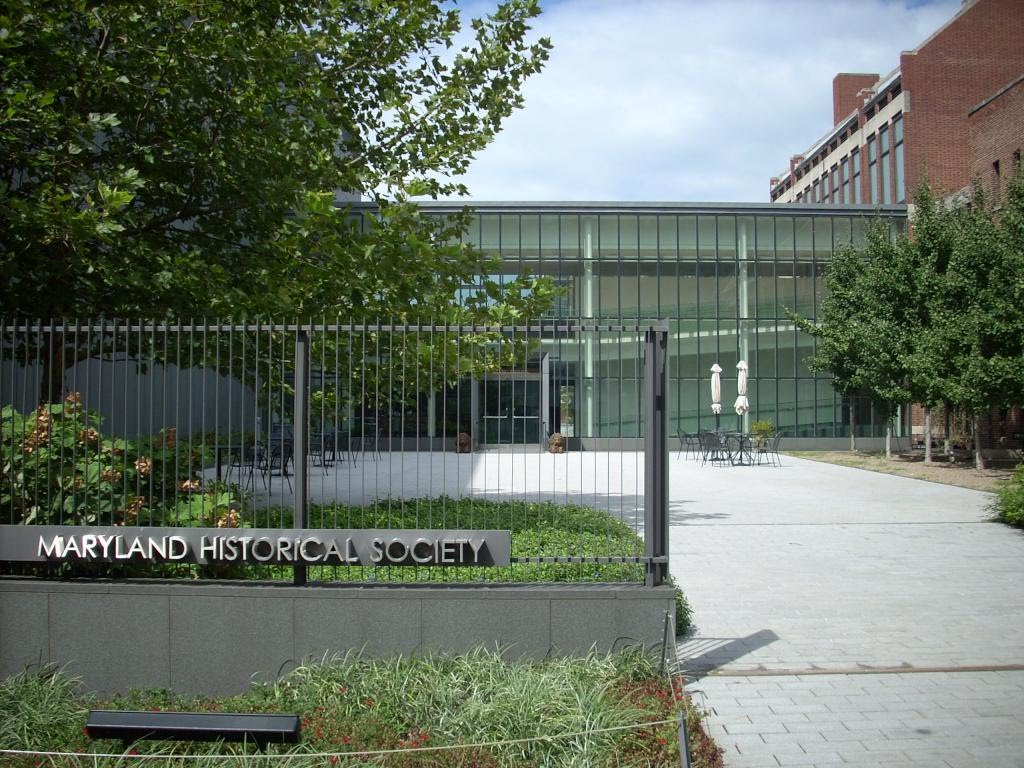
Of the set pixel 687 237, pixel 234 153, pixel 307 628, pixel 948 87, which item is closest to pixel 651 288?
pixel 687 237

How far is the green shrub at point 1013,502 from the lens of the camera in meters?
12.8

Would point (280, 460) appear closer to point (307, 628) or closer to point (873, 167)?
Result: point (307, 628)

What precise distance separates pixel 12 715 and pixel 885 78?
51.2 metres

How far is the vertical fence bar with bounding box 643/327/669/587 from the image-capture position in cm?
631

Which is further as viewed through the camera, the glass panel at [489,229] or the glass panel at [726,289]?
the glass panel at [726,289]

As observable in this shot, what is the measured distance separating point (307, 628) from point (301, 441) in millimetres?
1365

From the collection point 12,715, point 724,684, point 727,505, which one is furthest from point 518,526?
point 727,505

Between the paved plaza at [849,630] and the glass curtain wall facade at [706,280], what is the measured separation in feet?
69.6

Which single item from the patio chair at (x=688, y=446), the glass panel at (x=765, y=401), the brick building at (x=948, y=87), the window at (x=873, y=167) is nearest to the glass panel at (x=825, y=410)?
the glass panel at (x=765, y=401)

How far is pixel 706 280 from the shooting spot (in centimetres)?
3681

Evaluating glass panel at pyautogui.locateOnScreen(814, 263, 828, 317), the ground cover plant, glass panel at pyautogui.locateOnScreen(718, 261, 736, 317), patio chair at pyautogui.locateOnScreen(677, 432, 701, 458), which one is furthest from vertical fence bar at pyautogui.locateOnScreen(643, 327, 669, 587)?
glass panel at pyautogui.locateOnScreen(814, 263, 828, 317)

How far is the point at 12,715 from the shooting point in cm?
535

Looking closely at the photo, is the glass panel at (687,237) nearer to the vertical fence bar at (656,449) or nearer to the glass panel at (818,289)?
the glass panel at (818,289)

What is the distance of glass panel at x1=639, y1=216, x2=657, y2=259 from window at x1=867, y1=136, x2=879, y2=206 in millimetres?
17069
